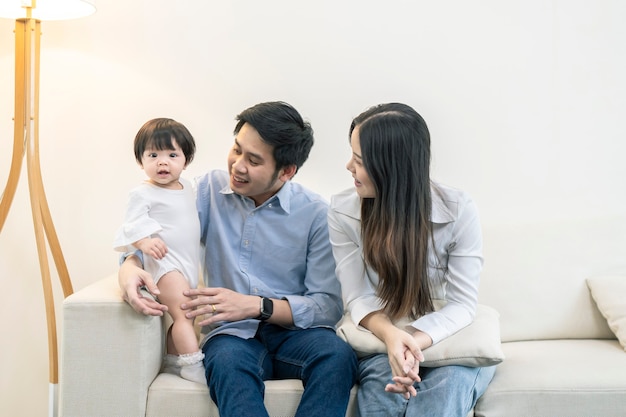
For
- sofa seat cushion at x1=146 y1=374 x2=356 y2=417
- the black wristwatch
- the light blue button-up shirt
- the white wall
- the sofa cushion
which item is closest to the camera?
sofa seat cushion at x1=146 y1=374 x2=356 y2=417

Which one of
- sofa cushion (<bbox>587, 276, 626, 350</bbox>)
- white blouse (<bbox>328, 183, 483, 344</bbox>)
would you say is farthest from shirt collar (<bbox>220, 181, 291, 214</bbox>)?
sofa cushion (<bbox>587, 276, 626, 350</bbox>)

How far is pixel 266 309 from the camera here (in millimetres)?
2078

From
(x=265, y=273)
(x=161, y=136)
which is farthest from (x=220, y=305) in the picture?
(x=161, y=136)

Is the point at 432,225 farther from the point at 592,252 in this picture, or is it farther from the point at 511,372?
the point at 592,252

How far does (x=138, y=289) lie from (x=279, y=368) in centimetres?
43

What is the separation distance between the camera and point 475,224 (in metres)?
2.04

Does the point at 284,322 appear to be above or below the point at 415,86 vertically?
below

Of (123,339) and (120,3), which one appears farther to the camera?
(120,3)

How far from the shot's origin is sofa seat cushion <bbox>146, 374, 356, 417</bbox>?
1.92 metres

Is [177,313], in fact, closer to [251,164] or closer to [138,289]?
[138,289]

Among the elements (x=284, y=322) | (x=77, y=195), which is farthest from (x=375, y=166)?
(x=77, y=195)

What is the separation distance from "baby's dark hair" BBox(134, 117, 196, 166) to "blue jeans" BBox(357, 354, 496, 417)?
0.81m

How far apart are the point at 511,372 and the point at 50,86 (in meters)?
1.91

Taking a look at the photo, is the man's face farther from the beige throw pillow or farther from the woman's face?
the beige throw pillow
